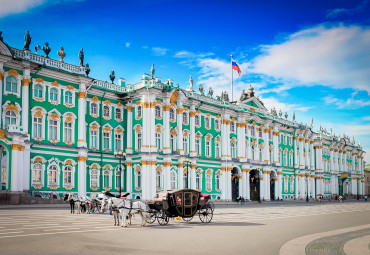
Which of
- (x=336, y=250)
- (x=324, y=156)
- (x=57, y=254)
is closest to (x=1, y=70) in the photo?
(x=57, y=254)

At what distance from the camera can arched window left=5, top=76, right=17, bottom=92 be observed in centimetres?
3934

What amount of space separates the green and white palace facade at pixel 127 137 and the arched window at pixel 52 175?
0.36 ft

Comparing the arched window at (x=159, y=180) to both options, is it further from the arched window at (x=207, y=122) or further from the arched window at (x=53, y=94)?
the arched window at (x=53, y=94)

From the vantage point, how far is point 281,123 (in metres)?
76.0

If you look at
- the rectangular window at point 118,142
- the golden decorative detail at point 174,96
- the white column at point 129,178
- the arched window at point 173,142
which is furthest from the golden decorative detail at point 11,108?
the arched window at point 173,142

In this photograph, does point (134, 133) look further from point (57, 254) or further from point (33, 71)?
point (57, 254)

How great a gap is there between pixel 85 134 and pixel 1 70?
39.5ft

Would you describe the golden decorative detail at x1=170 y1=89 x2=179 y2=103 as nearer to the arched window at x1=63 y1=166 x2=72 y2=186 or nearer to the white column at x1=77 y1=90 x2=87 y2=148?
the white column at x1=77 y1=90 x2=87 y2=148

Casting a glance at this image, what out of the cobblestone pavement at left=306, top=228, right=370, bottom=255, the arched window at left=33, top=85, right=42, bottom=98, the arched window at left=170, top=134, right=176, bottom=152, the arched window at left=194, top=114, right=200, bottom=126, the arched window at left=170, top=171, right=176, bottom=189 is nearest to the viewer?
the cobblestone pavement at left=306, top=228, right=370, bottom=255

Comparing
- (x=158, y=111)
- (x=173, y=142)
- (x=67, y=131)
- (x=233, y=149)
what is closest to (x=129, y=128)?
(x=158, y=111)

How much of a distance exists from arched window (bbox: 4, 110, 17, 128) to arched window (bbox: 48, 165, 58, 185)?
21.3 feet

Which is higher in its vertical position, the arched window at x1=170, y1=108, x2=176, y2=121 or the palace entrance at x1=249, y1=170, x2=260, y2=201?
the arched window at x1=170, y1=108, x2=176, y2=121

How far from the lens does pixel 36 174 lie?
4094cm

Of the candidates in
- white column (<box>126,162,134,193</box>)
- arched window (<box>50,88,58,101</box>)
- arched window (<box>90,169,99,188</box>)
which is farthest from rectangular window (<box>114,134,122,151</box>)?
arched window (<box>50,88,58,101</box>)
